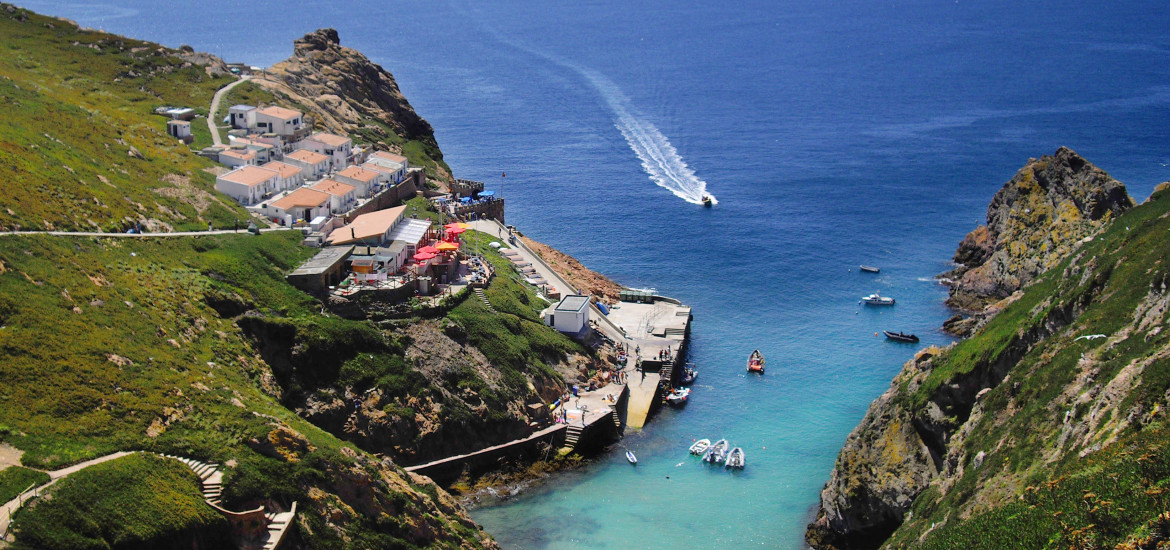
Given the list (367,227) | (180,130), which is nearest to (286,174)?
(367,227)

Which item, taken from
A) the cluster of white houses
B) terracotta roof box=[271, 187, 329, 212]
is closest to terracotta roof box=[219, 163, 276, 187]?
the cluster of white houses

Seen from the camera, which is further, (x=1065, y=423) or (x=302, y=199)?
(x=302, y=199)

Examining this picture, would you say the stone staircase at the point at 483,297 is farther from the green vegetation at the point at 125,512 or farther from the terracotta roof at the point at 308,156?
the green vegetation at the point at 125,512

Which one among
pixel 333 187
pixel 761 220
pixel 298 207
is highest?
pixel 761 220

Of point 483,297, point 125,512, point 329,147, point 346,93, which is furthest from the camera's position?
point 346,93

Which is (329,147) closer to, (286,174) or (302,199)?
(286,174)

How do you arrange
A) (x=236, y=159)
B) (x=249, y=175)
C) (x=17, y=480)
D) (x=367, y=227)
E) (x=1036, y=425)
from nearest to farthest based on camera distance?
(x=17, y=480), (x=1036, y=425), (x=367, y=227), (x=249, y=175), (x=236, y=159)

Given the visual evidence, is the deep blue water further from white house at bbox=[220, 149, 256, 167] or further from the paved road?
white house at bbox=[220, 149, 256, 167]
